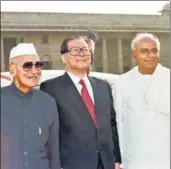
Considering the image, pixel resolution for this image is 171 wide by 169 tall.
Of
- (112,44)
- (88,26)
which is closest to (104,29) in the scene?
(88,26)

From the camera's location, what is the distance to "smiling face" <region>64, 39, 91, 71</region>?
3.72 m

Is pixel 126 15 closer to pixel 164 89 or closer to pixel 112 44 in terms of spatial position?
pixel 112 44

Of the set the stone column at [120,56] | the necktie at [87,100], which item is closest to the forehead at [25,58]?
the necktie at [87,100]

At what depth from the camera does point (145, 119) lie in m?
3.95

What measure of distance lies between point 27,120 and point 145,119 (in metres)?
1.06

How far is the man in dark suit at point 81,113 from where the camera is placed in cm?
369

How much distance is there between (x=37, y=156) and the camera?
3336mm

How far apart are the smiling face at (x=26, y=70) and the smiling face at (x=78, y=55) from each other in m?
0.34

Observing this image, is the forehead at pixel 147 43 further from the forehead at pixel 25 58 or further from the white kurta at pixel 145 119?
the forehead at pixel 25 58

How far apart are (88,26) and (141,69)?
34.7m

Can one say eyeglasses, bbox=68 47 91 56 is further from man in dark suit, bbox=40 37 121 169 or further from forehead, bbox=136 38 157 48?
forehead, bbox=136 38 157 48

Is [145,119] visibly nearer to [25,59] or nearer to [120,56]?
[25,59]

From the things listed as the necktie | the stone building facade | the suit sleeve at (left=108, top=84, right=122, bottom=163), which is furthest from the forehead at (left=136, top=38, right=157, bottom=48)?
the stone building facade

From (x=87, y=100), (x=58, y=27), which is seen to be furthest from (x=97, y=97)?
(x=58, y=27)
